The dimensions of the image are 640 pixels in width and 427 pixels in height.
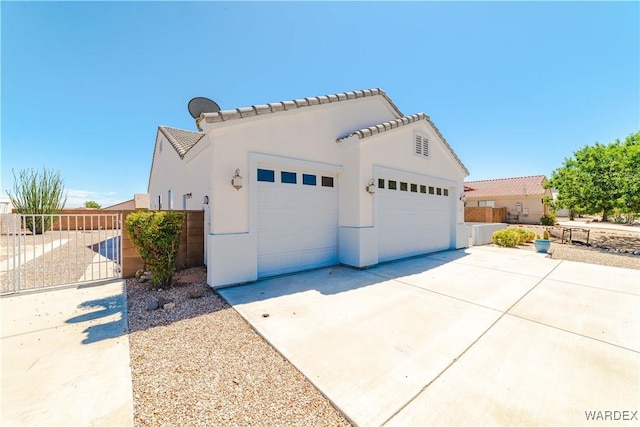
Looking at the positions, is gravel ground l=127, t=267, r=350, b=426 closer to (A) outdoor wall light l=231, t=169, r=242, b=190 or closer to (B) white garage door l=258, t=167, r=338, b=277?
(B) white garage door l=258, t=167, r=338, b=277

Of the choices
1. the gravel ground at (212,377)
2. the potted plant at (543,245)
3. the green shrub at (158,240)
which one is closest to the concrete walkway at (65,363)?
the gravel ground at (212,377)

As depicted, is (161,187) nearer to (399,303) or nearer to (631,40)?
(399,303)

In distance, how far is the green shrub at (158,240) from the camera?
550 cm

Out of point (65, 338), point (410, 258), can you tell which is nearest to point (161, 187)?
point (65, 338)

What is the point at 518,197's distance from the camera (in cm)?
2808

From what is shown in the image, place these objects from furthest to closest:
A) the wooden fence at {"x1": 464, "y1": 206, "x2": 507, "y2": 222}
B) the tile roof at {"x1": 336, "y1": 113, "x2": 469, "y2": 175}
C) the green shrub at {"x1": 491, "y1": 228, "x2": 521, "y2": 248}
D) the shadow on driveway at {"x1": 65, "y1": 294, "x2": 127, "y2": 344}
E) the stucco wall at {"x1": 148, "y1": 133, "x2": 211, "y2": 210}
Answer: the wooden fence at {"x1": 464, "y1": 206, "x2": 507, "y2": 222}, the green shrub at {"x1": 491, "y1": 228, "x2": 521, "y2": 248}, the stucco wall at {"x1": 148, "y1": 133, "x2": 211, "y2": 210}, the tile roof at {"x1": 336, "y1": 113, "x2": 469, "y2": 175}, the shadow on driveway at {"x1": 65, "y1": 294, "x2": 127, "y2": 344}

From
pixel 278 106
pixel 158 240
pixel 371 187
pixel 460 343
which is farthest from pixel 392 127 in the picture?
pixel 158 240

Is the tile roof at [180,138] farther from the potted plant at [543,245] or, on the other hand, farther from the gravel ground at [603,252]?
the gravel ground at [603,252]

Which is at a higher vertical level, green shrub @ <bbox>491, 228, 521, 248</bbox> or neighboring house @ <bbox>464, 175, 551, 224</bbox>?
neighboring house @ <bbox>464, 175, 551, 224</bbox>

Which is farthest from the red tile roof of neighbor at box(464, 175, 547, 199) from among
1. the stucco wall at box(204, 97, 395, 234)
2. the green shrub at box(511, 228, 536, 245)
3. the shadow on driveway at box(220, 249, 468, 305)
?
the stucco wall at box(204, 97, 395, 234)

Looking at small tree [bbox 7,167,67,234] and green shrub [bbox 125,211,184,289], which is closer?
green shrub [bbox 125,211,184,289]

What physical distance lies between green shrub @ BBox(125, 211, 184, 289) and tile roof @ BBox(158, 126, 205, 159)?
16.5ft

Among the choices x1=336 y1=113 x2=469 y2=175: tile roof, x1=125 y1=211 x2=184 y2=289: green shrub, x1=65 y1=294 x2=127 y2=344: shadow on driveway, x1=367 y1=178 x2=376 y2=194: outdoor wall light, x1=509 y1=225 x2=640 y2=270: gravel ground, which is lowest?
x1=509 y1=225 x2=640 y2=270: gravel ground

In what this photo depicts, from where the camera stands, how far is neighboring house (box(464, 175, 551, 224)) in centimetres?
2709
